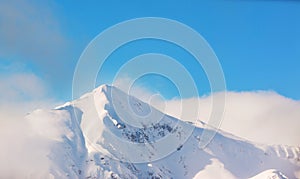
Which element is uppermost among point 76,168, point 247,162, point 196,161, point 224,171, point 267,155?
point 196,161

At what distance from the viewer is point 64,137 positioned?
21.6 m

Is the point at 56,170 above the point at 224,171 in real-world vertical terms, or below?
above

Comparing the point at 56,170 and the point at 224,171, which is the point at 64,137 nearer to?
the point at 56,170

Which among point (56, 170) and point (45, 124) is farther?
point (45, 124)

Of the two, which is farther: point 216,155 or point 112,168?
point 112,168

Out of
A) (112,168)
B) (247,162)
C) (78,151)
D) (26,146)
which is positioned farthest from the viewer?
(112,168)

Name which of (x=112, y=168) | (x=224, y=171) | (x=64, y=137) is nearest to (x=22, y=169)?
(x=64, y=137)

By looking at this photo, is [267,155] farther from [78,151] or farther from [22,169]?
[78,151]

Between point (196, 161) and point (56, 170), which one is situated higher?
point (196, 161)

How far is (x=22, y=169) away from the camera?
14.5 meters

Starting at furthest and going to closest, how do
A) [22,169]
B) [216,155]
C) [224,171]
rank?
[216,155] < [224,171] < [22,169]

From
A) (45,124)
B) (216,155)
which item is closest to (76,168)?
(45,124)

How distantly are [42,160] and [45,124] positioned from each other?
3675mm

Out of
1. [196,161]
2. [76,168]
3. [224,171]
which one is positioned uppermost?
[196,161]
